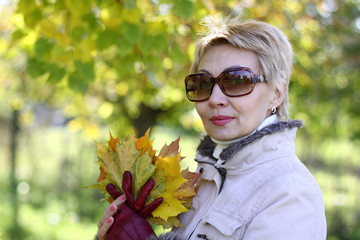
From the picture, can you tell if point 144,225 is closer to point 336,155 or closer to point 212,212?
point 212,212

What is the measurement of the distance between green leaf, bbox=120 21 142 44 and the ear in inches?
38.5

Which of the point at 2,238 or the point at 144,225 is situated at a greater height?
the point at 144,225

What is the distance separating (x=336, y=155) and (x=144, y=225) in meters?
7.24

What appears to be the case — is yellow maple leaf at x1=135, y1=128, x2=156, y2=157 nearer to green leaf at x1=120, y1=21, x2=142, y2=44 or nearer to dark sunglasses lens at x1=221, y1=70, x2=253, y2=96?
dark sunglasses lens at x1=221, y1=70, x2=253, y2=96

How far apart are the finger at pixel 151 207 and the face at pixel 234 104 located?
1.06ft

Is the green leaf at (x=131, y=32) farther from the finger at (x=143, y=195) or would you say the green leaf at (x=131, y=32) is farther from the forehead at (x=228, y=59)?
the finger at (x=143, y=195)

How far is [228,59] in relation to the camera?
1328 millimetres

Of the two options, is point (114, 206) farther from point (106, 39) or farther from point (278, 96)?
point (106, 39)

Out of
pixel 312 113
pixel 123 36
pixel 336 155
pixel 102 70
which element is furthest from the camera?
pixel 336 155

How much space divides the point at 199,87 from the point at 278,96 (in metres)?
0.32

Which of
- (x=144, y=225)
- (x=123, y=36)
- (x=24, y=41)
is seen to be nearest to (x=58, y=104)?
(x=24, y=41)

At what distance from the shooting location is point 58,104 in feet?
21.8

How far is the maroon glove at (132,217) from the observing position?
126 cm

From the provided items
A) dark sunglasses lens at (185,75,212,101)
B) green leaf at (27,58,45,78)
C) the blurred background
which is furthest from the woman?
green leaf at (27,58,45,78)
